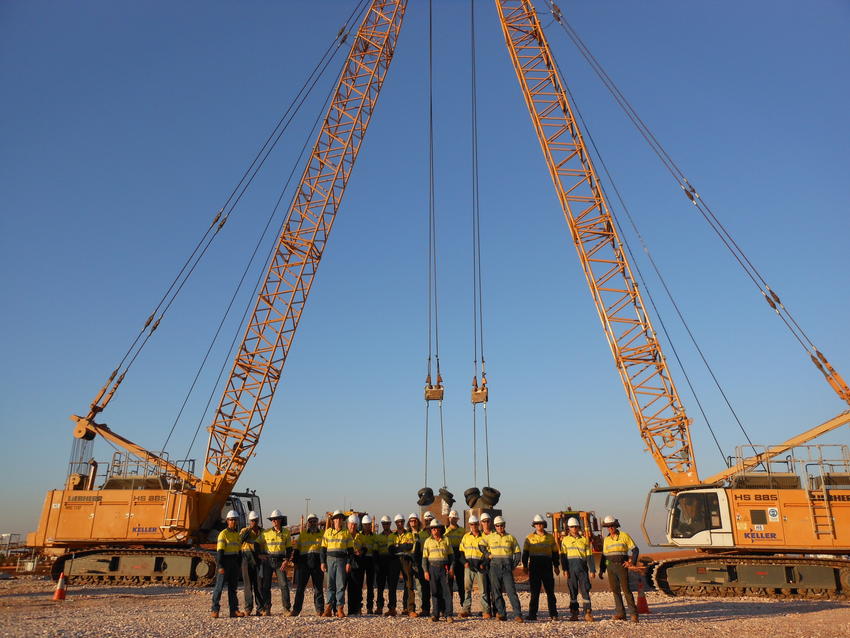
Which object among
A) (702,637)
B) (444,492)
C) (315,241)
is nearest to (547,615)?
(702,637)

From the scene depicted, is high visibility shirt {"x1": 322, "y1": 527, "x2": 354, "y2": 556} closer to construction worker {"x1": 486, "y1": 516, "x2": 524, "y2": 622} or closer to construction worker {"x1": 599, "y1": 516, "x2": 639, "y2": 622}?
construction worker {"x1": 486, "y1": 516, "x2": 524, "y2": 622}

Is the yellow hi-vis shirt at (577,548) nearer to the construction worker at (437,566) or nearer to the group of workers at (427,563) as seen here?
the group of workers at (427,563)

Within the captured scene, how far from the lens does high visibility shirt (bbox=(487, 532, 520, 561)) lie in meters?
11.6

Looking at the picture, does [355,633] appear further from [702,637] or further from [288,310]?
[288,310]

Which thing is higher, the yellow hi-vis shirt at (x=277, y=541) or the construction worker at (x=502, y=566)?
the yellow hi-vis shirt at (x=277, y=541)

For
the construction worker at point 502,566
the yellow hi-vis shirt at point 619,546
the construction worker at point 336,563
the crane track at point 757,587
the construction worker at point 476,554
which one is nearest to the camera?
the construction worker at point 502,566

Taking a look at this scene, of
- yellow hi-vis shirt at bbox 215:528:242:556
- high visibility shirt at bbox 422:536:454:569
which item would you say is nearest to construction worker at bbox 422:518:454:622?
high visibility shirt at bbox 422:536:454:569

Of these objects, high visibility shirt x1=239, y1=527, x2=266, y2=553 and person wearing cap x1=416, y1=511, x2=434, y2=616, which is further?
A: person wearing cap x1=416, y1=511, x2=434, y2=616

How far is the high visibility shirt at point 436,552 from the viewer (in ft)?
38.8

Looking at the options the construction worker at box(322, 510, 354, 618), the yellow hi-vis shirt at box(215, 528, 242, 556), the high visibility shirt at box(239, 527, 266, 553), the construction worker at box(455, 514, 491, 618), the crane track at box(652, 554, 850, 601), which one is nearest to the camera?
the construction worker at box(455, 514, 491, 618)

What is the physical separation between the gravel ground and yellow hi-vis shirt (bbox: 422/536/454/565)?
3.35ft

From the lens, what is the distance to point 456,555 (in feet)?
41.8

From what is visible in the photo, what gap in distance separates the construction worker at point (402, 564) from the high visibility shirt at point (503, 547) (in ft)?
5.84

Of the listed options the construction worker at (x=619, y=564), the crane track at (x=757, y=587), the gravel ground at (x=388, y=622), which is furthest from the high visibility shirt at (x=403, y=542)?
the crane track at (x=757, y=587)
